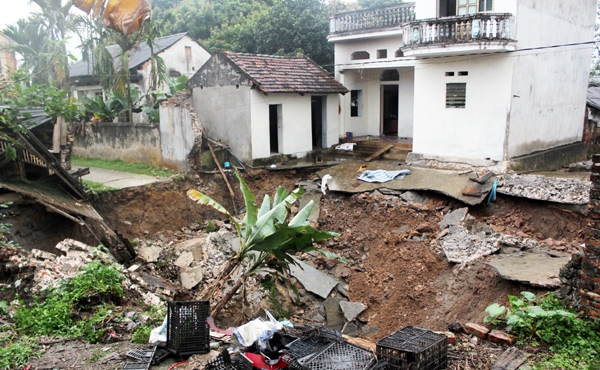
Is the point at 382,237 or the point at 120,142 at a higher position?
the point at 120,142

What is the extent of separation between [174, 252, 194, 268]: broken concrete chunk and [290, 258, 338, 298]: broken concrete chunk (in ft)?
8.68

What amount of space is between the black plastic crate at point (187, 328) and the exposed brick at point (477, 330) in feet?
11.8

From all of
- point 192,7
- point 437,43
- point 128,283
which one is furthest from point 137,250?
point 192,7

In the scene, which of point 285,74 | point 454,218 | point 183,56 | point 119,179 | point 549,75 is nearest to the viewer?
point 454,218

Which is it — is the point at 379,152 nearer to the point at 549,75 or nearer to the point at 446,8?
the point at 446,8

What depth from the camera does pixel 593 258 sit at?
5.76 metres

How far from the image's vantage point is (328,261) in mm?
12328

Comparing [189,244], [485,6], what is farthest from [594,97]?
[189,244]

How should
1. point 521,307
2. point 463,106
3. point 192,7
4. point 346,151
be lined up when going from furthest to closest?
point 192,7 → point 346,151 → point 463,106 → point 521,307

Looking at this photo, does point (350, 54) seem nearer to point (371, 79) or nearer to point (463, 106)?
point (371, 79)

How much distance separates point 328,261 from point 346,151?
7.16 m

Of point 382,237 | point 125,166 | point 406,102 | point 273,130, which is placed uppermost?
point 406,102

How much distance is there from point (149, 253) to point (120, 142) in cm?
723

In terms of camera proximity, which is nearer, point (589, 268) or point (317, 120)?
point (589, 268)
